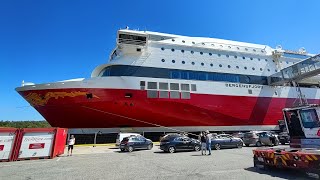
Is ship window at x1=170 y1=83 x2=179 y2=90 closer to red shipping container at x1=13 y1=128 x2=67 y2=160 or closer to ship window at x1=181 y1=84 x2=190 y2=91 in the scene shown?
ship window at x1=181 y1=84 x2=190 y2=91

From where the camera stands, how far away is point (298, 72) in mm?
26578

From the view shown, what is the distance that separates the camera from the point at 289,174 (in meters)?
7.70

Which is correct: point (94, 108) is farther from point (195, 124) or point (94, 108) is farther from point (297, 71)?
point (297, 71)

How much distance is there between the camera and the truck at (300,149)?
22.0 ft

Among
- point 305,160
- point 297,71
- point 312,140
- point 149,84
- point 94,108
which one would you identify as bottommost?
point 305,160

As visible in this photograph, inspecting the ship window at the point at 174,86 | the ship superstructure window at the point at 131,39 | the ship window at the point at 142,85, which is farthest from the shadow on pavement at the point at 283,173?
the ship superstructure window at the point at 131,39

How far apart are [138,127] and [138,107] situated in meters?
2.20

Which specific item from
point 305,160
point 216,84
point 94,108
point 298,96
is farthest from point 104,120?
A: point 298,96

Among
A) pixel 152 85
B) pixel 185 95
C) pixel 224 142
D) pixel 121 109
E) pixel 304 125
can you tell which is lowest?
pixel 224 142

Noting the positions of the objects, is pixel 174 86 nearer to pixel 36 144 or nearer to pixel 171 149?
pixel 171 149

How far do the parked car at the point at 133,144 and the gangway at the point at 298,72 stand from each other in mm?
18982

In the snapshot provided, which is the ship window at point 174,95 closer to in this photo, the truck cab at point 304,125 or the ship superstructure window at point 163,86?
the ship superstructure window at point 163,86

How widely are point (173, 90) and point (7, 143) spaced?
14.8 metres

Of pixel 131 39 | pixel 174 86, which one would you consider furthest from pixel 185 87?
pixel 131 39
